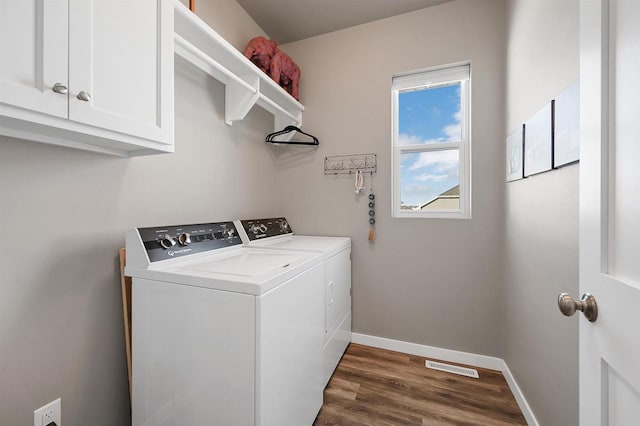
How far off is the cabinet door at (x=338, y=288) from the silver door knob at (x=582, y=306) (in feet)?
3.99

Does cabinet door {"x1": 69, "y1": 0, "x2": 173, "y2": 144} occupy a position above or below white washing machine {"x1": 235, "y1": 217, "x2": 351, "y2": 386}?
above

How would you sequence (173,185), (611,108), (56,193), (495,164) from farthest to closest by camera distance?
(495,164) → (173,185) → (56,193) → (611,108)

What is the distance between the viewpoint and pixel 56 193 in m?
1.08

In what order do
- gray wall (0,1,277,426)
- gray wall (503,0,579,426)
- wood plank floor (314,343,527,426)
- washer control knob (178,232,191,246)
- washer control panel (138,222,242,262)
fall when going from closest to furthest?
gray wall (0,1,277,426), gray wall (503,0,579,426), washer control panel (138,222,242,262), washer control knob (178,232,191,246), wood plank floor (314,343,527,426)

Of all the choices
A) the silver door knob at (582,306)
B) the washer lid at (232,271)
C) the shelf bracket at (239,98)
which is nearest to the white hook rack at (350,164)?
the shelf bracket at (239,98)

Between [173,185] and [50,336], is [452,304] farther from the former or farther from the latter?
[50,336]

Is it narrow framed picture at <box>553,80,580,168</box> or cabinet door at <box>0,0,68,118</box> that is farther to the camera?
narrow framed picture at <box>553,80,580,168</box>

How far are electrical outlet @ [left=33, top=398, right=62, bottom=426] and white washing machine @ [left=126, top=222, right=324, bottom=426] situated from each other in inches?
10.1

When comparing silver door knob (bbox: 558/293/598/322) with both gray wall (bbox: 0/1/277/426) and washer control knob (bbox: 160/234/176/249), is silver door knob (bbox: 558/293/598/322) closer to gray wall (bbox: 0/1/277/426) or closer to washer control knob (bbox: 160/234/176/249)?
washer control knob (bbox: 160/234/176/249)

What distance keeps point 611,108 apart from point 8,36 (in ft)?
4.87

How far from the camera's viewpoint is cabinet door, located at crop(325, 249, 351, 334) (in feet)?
5.86

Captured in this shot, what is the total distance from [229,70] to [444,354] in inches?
104

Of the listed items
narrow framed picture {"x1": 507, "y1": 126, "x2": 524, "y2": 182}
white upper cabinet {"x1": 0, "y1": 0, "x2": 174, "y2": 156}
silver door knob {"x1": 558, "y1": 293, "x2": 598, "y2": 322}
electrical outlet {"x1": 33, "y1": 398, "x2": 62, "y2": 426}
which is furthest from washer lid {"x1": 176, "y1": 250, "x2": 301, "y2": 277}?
narrow framed picture {"x1": 507, "y1": 126, "x2": 524, "y2": 182}

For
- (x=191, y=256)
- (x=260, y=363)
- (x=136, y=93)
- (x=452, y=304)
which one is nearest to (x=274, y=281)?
(x=260, y=363)
